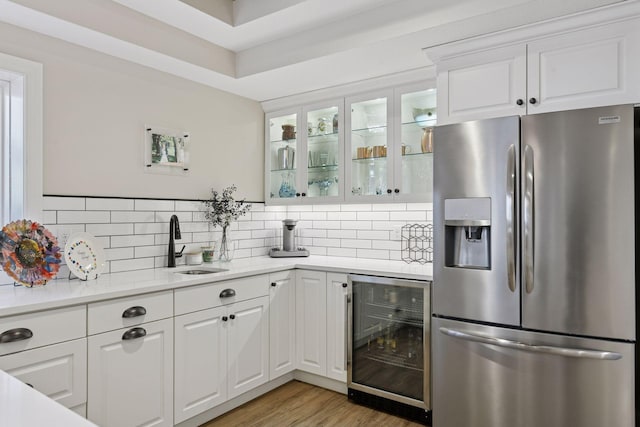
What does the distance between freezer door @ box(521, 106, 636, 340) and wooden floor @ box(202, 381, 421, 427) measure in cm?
122

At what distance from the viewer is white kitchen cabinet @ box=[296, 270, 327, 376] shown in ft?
10.2

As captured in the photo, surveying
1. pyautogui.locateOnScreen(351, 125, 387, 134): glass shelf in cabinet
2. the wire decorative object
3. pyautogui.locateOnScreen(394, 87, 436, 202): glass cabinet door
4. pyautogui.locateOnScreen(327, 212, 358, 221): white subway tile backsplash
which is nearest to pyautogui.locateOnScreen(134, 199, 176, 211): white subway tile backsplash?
pyautogui.locateOnScreen(327, 212, 358, 221): white subway tile backsplash

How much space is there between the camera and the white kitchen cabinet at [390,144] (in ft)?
9.89

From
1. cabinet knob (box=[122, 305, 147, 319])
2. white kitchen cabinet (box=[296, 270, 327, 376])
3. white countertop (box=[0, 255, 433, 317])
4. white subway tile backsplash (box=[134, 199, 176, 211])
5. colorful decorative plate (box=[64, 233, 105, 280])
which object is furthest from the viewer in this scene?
white kitchen cabinet (box=[296, 270, 327, 376])

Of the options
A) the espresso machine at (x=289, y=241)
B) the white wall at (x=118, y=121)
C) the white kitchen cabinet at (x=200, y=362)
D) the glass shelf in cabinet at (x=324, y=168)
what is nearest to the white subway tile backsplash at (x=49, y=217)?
the white wall at (x=118, y=121)

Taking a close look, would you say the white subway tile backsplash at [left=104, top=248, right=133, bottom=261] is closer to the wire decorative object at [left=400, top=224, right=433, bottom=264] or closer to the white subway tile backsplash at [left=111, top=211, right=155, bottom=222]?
the white subway tile backsplash at [left=111, top=211, right=155, bottom=222]

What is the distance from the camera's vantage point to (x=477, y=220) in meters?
2.22

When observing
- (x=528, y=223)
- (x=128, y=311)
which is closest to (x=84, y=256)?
(x=128, y=311)

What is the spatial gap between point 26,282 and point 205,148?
1.60 metres

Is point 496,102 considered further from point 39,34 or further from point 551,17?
point 39,34

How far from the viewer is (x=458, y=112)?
2520 millimetres

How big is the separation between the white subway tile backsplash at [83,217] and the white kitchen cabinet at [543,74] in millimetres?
2179

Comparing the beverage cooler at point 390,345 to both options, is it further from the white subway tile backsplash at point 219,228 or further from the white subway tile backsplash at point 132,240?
the white subway tile backsplash at point 132,240

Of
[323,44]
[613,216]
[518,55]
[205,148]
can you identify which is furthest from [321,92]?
[613,216]
